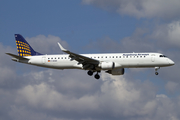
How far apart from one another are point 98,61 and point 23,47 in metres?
17.5

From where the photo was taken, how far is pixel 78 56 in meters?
58.8

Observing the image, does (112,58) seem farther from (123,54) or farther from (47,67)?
(47,67)

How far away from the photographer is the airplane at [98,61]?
196 ft

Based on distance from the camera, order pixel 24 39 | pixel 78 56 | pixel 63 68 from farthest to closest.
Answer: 1. pixel 24 39
2. pixel 63 68
3. pixel 78 56

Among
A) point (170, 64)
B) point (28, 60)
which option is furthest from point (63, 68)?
point (170, 64)

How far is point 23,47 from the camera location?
227 feet

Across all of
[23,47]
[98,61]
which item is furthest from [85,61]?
[23,47]

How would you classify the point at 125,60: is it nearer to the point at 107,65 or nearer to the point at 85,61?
the point at 107,65

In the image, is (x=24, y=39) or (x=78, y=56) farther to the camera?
(x=24, y=39)

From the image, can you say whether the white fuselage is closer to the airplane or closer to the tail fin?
the airplane

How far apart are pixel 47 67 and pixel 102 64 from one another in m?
11.7

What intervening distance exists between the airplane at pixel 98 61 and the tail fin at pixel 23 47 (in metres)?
0.41

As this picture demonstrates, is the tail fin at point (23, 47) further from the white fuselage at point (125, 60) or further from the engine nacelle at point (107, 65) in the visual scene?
the engine nacelle at point (107, 65)

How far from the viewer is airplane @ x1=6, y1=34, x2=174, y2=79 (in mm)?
59812
